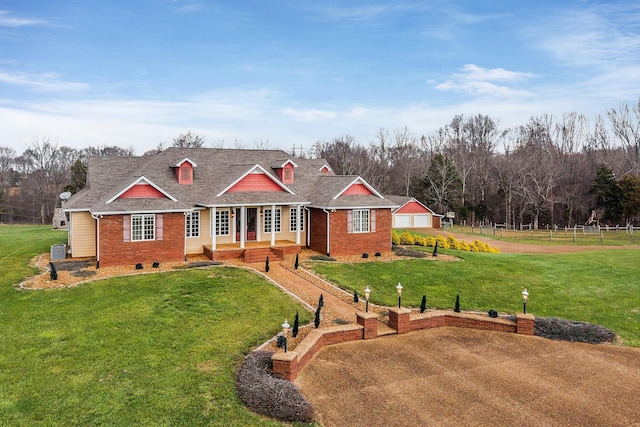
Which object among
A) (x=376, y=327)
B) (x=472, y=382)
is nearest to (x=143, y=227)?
(x=376, y=327)

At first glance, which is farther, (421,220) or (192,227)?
(421,220)

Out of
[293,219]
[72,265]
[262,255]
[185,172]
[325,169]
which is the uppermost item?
[325,169]

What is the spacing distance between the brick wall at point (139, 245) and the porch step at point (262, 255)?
3.47 meters

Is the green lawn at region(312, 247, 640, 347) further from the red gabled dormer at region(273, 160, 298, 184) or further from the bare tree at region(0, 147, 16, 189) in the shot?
the bare tree at region(0, 147, 16, 189)

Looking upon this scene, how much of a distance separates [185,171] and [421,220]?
31982 mm

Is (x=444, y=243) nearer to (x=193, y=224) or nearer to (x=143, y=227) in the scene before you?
(x=193, y=224)

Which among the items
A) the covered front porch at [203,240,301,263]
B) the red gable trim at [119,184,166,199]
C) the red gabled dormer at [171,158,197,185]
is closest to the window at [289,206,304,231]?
the covered front porch at [203,240,301,263]

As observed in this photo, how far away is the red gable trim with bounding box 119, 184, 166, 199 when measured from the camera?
2231 cm

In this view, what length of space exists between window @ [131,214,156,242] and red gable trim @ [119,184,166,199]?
1.16m

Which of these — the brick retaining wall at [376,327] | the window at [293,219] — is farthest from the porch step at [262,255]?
the brick retaining wall at [376,327]

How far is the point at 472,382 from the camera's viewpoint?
10234 millimetres

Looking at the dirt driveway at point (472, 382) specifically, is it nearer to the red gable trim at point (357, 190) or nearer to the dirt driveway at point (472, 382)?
the dirt driveway at point (472, 382)

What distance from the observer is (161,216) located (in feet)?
73.9

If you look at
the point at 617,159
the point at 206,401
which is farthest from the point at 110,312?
the point at 617,159
